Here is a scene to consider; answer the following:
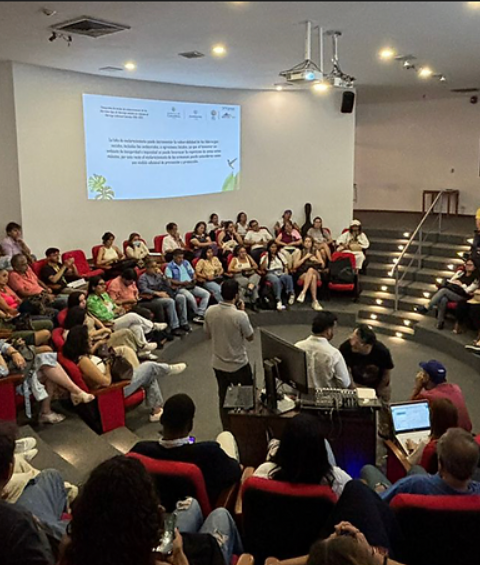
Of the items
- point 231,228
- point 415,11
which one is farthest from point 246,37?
point 231,228

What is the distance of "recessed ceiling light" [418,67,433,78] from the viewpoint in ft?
25.6

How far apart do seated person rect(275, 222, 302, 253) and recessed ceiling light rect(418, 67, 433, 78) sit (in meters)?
3.03

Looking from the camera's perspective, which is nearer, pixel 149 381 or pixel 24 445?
pixel 24 445

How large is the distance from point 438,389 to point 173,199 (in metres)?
6.50

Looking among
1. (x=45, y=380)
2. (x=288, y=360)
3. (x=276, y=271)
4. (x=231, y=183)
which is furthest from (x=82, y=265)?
(x=288, y=360)

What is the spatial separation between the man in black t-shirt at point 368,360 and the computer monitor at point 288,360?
2.92ft

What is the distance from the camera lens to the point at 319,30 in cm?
508

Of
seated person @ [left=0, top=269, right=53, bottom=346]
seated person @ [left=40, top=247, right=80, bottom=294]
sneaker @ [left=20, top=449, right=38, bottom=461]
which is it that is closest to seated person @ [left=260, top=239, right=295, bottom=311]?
seated person @ [left=40, top=247, right=80, bottom=294]

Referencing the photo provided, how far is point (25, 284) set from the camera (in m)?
6.43

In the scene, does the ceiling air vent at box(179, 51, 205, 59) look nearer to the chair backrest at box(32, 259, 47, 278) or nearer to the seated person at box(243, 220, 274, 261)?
Result: the chair backrest at box(32, 259, 47, 278)

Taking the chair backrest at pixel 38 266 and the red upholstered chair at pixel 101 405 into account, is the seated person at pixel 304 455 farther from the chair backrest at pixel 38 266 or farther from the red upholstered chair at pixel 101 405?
the chair backrest at pixel 38 266

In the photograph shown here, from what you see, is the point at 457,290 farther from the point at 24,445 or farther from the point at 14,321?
the point at 24,445

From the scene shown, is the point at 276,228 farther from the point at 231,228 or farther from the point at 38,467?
the point at 38,467

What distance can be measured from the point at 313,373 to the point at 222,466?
143 centimetres
